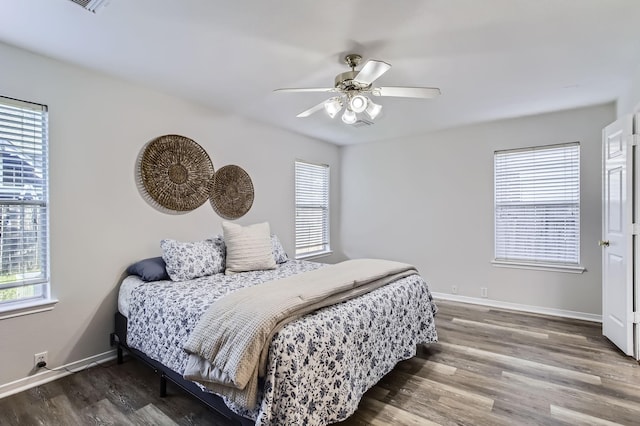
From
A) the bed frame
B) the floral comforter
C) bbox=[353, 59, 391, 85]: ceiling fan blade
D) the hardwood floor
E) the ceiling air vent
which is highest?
the ceiling air vent

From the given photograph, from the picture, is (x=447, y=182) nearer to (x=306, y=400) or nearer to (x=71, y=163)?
(x=306, y=400)

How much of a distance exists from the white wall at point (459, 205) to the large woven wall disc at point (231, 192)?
6.88ft

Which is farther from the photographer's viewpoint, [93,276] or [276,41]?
[93,276]

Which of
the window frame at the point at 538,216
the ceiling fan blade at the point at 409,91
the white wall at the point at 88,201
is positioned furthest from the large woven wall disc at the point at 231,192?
the window frame at the point at 538,216

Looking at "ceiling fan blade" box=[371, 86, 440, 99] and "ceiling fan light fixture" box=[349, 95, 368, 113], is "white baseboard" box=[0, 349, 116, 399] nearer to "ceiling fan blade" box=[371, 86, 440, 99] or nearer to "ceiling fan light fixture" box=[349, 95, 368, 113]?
"ceiling fan light fixture" box=[349, 95, 368, 113]

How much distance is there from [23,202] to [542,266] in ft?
17.0

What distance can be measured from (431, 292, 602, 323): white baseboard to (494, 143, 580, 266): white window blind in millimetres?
567

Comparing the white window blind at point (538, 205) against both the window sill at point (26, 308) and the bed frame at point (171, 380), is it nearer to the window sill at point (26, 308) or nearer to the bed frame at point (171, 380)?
the bed frame at point (171, 380)

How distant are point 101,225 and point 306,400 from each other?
7.41 feet

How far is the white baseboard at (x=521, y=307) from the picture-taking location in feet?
12.2

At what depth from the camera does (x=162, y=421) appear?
6.55 ft

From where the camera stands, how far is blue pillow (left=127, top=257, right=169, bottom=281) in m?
2.69

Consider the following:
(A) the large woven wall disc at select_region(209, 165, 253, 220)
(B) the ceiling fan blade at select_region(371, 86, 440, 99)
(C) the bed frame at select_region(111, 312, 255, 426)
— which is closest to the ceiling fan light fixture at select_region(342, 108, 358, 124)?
(B) the ceiling fan blade at select_region(371, 86, 440, 99)

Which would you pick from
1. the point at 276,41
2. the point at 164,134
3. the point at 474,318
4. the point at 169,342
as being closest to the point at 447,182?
the point at 474,318
